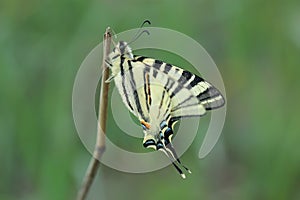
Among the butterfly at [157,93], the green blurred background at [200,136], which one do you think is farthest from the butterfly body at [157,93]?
the green blurred background at [200,136]

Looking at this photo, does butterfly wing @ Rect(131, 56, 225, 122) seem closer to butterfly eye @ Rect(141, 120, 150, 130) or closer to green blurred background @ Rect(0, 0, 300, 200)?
butterfly eye @ Rect(141, 120, 150, 130)

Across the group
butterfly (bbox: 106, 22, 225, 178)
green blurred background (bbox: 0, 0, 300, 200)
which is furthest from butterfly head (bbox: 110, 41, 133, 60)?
green blurred background (bbox: 0, 0, 300, 200)

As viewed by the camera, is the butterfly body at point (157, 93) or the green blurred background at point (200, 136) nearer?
the butterfly body at point (157, 93)

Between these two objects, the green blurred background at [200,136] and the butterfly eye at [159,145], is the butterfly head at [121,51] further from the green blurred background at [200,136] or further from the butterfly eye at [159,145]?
the green blurred background at [200,136]

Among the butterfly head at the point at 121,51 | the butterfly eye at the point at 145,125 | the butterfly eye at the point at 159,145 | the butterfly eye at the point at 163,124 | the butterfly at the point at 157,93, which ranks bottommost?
the butterfly eye at the point at 159,145
